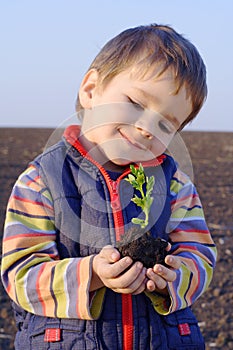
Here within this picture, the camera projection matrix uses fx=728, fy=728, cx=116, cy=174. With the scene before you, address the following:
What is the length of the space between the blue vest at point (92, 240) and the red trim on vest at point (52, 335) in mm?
11

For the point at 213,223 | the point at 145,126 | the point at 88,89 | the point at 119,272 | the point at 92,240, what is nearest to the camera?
the point at 119,272

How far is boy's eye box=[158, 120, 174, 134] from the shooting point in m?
2.49

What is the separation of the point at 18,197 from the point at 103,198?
0.99 feet

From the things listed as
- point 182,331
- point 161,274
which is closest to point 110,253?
point 161,274

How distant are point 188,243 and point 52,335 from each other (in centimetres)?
62

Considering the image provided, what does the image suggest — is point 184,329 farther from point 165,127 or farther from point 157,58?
point 157,58

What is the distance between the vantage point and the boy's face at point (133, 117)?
2.45m

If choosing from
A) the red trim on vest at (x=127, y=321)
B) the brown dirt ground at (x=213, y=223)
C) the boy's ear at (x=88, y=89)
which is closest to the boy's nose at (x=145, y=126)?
the boy's ear at (x=88, y=89)

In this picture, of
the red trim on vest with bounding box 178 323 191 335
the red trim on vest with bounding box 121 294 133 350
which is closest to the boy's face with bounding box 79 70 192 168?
the red trim on vest with bounding box 121 294 133 350

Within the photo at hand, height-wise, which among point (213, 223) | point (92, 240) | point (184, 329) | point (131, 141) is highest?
point (131, 141)

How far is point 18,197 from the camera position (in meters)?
2.58

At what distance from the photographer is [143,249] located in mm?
2299

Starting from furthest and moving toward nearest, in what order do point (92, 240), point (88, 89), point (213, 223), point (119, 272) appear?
point (213, 223) < point (88, 89) < point (92, 240) < point (119, 272)

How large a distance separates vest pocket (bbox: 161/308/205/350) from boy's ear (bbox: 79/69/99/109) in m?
0.82
